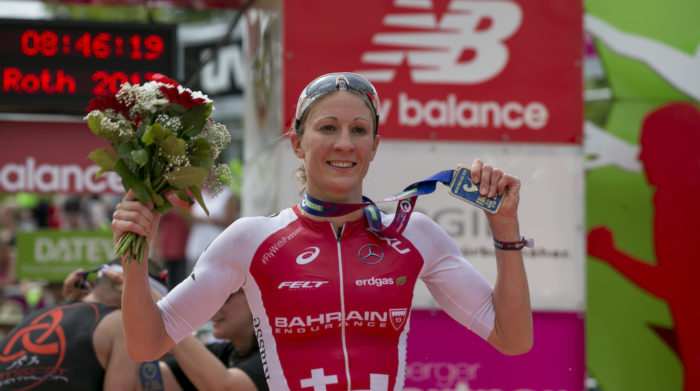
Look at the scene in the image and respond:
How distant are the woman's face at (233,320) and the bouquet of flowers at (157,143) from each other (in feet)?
5.87

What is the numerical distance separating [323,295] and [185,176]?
52 centimetres

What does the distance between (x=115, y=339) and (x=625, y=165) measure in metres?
4.49

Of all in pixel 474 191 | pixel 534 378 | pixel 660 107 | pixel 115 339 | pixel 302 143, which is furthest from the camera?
pixel 660 107

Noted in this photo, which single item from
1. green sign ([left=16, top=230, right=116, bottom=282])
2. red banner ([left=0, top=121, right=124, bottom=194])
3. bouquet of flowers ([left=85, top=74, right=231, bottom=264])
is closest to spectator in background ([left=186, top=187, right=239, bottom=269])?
green sign ([left=16, top=230, right=116, bottom=282])

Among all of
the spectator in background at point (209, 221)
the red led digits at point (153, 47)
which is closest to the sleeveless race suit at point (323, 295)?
the red led digits at point (153, 47)

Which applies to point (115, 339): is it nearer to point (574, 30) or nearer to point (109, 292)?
point (109, 292)

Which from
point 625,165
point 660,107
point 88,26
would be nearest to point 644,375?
point 625,165

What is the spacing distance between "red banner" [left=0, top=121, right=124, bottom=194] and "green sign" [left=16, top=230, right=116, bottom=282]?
1.05 meters

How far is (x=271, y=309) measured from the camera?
2.72 m

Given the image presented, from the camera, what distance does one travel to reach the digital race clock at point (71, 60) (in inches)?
255

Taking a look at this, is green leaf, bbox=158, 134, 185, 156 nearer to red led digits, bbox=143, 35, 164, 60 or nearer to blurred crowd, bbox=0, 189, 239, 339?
red led digits, bbox=143, 35, 164, 60

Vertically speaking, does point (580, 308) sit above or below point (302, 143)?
below

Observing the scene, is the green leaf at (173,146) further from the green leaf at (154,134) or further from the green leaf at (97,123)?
the green leaf at (97,123)

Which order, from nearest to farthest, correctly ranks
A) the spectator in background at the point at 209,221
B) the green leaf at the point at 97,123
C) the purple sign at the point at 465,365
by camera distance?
the green leaf at the point at 97,123 < the purple sign at the point at 465,365 < the spectator in background at the point at 209,221
